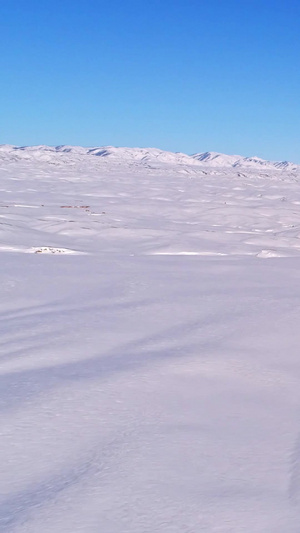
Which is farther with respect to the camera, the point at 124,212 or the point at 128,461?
the point at 124,212

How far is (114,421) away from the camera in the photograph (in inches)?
87.3

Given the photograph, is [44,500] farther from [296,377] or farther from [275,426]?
[296,377]

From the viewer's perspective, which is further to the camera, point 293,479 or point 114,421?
point 114,421

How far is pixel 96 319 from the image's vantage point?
3621 mm

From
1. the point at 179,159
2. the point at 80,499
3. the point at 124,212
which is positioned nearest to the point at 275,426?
the point at 80,499

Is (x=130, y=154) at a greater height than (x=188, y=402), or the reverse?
(x=130, y=154)

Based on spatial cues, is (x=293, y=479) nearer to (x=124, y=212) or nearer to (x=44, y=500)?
(x=44, y=500)

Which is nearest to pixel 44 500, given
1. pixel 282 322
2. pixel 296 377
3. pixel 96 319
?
pixel 296 377

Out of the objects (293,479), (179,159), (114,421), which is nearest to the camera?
(293,479)

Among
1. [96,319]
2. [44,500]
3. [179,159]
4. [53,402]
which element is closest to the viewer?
[44,500]

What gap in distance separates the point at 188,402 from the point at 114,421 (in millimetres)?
362

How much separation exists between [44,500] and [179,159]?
517ft

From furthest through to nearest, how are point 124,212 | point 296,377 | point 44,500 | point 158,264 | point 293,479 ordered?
point 124,212, point 158,264, point 296,377, point 293,479, point 44,500

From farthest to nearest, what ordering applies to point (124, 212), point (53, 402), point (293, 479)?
1. point (124, 212)
2. point (53, 402)
3. point (293, 479)
